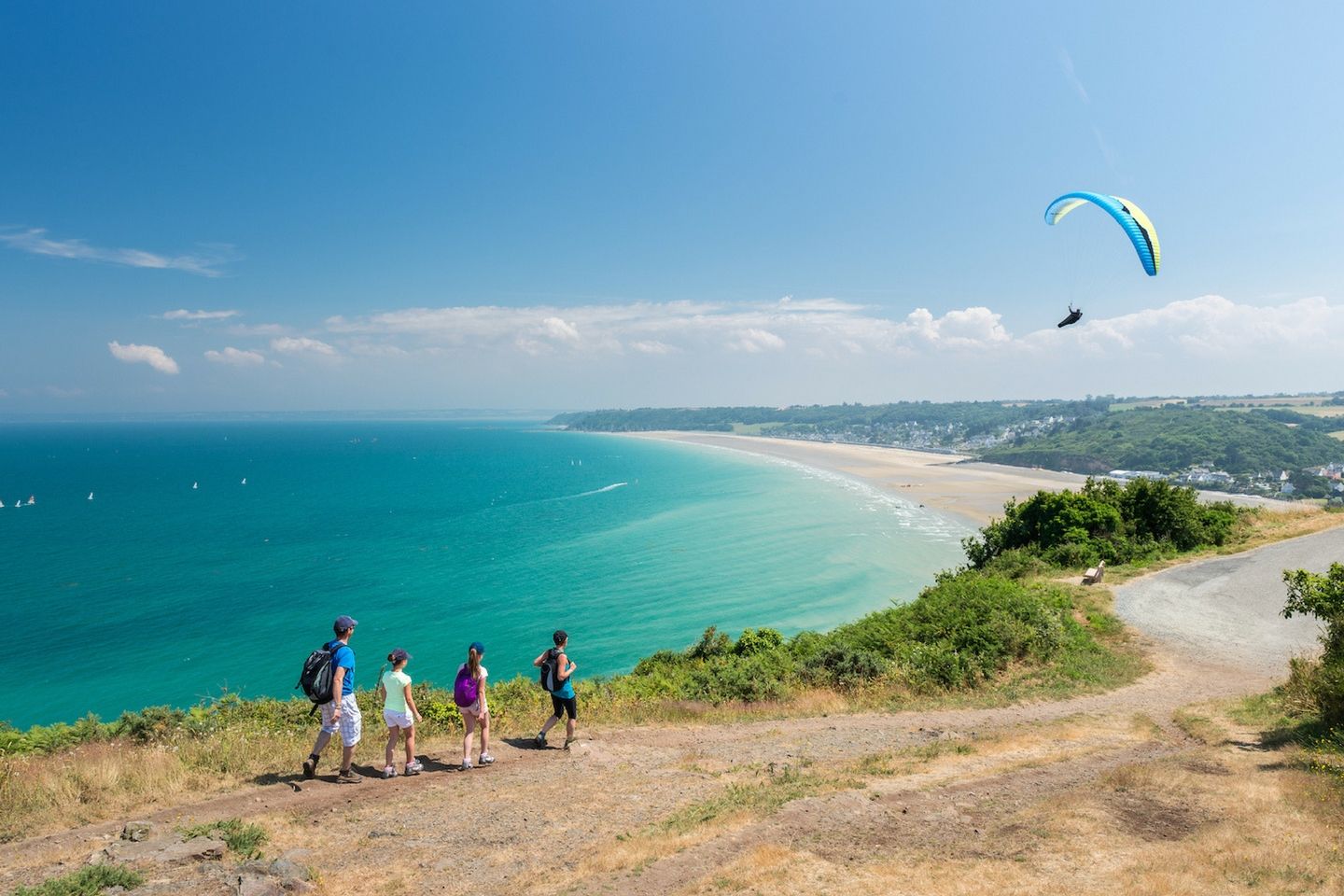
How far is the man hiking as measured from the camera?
25.8 feet

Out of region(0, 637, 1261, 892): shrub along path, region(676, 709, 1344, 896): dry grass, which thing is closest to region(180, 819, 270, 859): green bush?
region(0, 637, 1261, 892): shrub along path

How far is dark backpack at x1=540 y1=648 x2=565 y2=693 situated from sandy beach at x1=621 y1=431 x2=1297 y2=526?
50.9m

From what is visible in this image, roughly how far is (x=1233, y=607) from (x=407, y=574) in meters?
45.4

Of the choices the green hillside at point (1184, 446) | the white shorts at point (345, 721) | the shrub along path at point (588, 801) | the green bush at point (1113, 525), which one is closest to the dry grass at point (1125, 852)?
the shrub along path at point (588, 801)

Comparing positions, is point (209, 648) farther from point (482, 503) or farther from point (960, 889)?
point (482, 503)

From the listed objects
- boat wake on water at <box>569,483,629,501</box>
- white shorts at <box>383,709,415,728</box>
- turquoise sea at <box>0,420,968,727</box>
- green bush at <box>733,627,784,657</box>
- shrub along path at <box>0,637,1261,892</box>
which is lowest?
turquoise sea at <box>0,420,968,727</box>

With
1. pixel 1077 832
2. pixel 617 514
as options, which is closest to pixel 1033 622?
pixel 1077 832

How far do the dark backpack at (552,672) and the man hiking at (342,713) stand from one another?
2507 mm

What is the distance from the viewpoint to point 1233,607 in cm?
1828

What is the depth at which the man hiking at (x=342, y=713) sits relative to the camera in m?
7.86

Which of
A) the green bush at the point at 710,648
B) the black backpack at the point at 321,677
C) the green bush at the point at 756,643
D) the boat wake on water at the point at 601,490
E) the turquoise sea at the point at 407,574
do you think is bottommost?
the turquoise sea at the point at 407,574

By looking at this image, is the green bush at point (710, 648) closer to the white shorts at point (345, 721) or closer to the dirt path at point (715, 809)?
the dirt path at point (715, 809)

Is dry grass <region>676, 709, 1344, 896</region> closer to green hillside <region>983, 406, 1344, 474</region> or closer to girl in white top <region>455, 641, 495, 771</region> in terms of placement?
girl in white top <region>455, 641, 495, 771</region>

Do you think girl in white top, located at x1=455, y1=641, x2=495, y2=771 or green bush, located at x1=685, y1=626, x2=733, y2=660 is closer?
girl in white top, located at x1=455, y1=641, x2=495, y2=771
